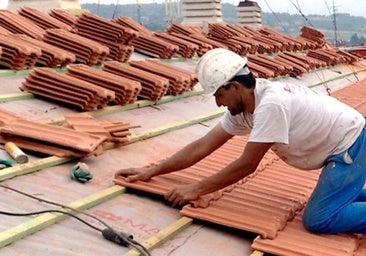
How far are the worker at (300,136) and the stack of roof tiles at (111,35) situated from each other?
14.4ft

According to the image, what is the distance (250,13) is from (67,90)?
19.0 meters

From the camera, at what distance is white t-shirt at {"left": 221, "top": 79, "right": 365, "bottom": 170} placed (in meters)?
3.72

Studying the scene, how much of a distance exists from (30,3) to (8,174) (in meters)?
8.90

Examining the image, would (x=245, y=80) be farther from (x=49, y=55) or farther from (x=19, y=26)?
(x=19, y=26)

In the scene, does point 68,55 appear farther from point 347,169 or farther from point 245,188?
point 347,169

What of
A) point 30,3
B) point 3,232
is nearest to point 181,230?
point 3,232

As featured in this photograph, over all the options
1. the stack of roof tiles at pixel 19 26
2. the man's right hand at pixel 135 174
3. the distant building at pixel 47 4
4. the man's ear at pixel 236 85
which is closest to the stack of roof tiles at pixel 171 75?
the stack of roof tiles at pixel 19 26

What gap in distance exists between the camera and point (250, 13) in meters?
24.1

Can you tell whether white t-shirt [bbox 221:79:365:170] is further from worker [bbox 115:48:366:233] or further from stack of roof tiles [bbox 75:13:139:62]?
stack of roof tiles [bbox 75:13:139:62]

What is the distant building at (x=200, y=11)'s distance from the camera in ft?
59.7

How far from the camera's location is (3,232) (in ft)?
11.1

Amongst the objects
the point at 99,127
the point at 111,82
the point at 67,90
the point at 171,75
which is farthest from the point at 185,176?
the point at 171,75

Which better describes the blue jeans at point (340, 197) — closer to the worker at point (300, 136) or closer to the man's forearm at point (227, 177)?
the worker at point (300, 136)

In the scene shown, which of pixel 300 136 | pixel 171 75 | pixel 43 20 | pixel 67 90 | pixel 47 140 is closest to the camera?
pixel 300 136
